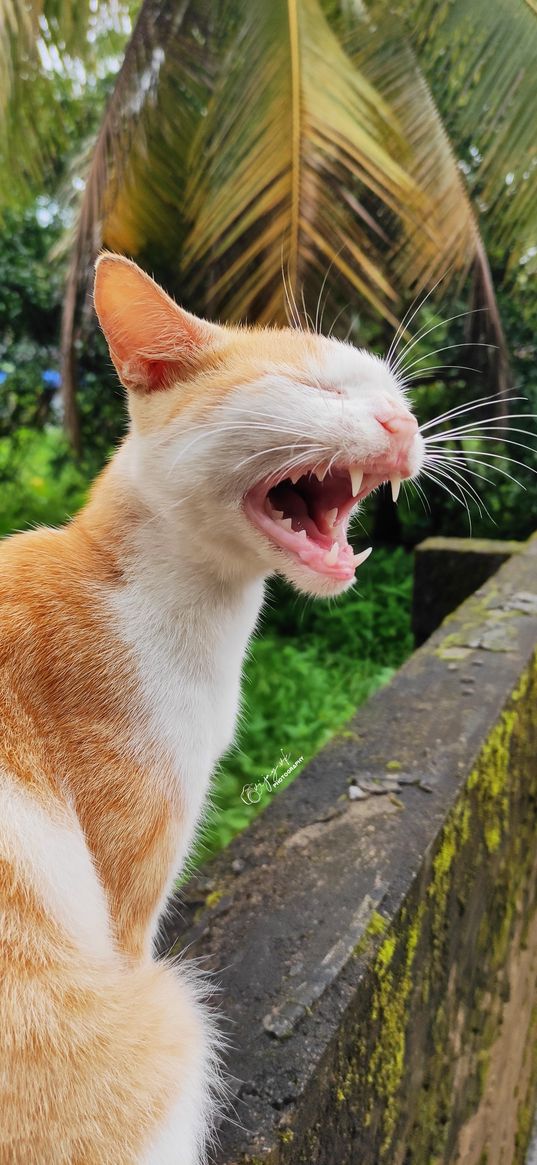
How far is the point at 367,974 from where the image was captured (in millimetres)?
1109

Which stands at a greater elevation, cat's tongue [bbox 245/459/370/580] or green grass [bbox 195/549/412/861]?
cat's tongue [bbox 245/459/370/580]

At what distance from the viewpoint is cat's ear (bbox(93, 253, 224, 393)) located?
37.9 inches

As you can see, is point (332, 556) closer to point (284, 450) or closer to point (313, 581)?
point (313, 581)

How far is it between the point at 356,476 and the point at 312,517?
12 centimetres

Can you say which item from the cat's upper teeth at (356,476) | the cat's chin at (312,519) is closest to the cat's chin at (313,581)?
the cat's chin at (312,519)

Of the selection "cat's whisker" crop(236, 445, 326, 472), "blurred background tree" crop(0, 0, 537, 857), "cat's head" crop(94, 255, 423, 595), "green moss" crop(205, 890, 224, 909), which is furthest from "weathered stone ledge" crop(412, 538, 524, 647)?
"cat's whisker" crop(236, 445, 326, 472)

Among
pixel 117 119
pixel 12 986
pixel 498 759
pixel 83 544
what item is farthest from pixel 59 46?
pixel 12 986

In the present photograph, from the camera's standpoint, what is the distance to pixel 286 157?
223cm

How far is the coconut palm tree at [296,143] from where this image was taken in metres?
2.23

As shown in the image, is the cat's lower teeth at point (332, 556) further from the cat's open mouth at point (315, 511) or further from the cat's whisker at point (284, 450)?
the cat's whisker at point (284, 450)

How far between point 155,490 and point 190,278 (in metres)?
2.15

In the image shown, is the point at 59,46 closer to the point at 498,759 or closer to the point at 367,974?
the point at 498,759

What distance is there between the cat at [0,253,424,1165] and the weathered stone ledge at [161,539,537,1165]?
0.38 ft

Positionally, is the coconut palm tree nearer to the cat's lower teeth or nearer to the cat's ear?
the cat's ear
